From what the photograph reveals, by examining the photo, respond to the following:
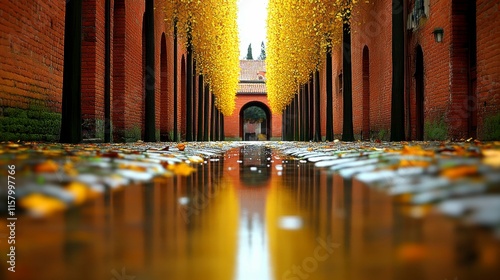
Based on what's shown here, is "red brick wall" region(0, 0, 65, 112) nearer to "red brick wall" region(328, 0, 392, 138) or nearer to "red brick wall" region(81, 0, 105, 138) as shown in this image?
"red brick wall" region(81, 0, 105, 138)

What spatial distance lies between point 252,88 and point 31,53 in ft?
168

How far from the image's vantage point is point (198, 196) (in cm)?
216

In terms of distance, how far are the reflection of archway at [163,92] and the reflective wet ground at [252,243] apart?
19076 mm

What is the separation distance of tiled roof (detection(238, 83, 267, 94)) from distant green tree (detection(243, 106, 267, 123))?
43.1 ft

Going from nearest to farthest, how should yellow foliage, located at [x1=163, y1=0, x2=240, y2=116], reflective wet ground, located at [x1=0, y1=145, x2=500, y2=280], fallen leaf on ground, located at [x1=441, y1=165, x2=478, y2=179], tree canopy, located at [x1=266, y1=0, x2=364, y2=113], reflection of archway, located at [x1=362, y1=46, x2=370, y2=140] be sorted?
reflective wet ground, located at [x1=0, y1=145, x2=500, y2=280] → fallen leaf on ground, located at [x1=441, y1=165, x2=478, y2=179] → tree canopy, located at [x1=266, y1=0, x2=364, y2=113] → yellow foliage, located at [x1=163, y1=0, x2=240, y2=116] → reflection of archway, located at [x1=362, y1=46, x2=370, y2=140]

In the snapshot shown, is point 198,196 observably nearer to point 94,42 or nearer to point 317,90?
point 94,42

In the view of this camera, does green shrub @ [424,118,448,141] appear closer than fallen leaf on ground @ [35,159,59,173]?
No

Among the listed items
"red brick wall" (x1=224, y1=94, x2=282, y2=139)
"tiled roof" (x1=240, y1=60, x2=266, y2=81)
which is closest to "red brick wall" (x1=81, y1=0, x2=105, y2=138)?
"red brick wall" (x1=224, y1=94, x2=282, y2=139)

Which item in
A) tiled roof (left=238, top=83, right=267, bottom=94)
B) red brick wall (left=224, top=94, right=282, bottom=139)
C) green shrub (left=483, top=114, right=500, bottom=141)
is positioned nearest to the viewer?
green shrub (left=483, top=114, right=500, bottom=141)

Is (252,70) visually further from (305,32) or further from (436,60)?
(436,60)

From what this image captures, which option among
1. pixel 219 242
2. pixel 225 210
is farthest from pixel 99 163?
pixel 219 242

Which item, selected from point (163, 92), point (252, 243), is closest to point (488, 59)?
point (252, 243)

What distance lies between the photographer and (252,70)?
6738cm

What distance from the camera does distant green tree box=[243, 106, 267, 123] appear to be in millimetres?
73312
